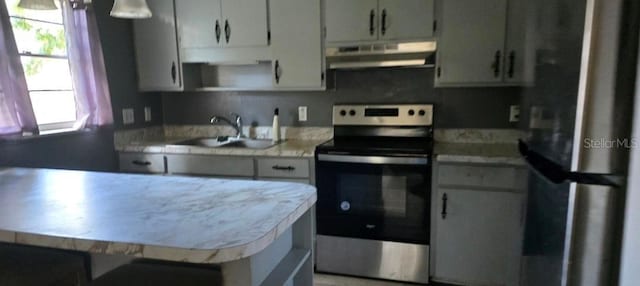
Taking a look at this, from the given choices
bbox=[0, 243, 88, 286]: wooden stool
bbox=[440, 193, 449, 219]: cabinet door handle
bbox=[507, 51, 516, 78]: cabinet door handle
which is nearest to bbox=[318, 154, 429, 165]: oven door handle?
bbox=[440, 193, 449, 219]: cabinet door handle

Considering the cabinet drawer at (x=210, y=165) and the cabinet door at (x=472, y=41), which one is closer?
the cabinet door at (x=472, y=41)

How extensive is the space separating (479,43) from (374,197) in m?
1.17

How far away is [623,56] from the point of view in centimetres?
99

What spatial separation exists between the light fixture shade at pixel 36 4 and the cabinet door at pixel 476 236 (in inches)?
86.6

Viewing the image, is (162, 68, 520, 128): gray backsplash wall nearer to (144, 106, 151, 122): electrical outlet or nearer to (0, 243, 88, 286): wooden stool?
(144, 106, 151, 122): electrical outlet

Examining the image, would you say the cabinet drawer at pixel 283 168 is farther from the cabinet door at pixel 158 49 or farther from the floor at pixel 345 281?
the cabinet door at pixel 158 49

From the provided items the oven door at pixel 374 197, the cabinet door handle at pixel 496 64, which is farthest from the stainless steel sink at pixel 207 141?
the cabinet door handle at pixel 496 64

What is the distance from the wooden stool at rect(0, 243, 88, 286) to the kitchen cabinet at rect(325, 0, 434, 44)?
1951mm

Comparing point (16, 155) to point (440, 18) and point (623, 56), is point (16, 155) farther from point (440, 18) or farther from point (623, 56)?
point (623, 56)

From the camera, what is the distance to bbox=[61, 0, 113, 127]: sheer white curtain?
2.56 metres

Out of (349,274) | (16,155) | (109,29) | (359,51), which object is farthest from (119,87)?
(349,274)

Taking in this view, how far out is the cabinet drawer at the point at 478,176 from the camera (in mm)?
2256

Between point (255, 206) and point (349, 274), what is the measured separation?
1.61 m

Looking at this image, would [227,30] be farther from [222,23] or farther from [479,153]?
[479,153]
